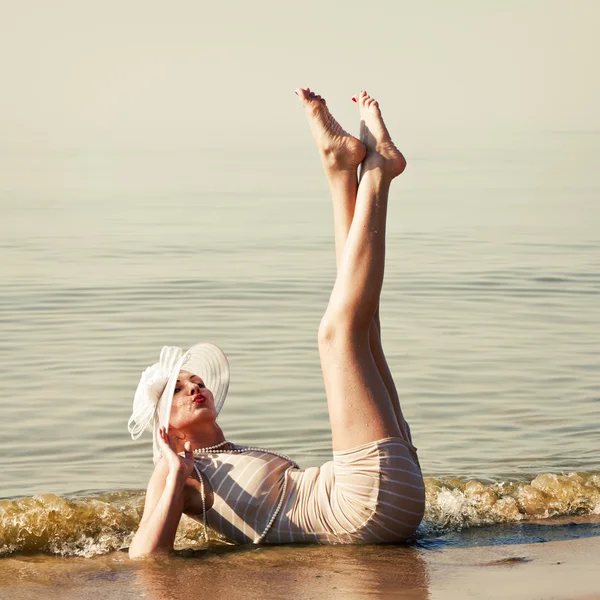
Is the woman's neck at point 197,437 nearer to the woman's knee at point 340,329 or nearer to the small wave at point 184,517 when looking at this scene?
the small wave at point 184,517

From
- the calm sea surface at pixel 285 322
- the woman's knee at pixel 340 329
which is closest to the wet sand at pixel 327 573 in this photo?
the woman's knee at pixel 340 329

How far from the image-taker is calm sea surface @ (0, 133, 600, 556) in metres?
8.07

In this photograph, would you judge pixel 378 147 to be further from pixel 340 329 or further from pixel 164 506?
pixel 164 506

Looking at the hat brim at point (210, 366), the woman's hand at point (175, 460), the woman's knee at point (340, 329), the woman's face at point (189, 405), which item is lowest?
the woman's hand at point (175, 460)

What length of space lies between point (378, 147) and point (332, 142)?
214mm

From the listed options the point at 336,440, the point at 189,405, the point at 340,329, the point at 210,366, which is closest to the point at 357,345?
the point at 340,329

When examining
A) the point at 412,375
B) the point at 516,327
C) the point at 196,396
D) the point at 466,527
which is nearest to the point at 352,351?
the point at 196,396

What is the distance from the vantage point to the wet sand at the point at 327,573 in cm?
488

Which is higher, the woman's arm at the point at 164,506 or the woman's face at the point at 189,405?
the woman's face at the point at 189,405

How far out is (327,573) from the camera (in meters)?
5.18

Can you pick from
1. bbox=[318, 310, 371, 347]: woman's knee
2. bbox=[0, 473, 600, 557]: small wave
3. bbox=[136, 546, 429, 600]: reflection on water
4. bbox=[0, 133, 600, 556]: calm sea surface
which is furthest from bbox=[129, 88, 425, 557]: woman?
bbox=[0, 133, 600, 556]: calm sea surface

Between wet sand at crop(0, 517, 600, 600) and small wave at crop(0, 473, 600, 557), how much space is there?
238 millimetres

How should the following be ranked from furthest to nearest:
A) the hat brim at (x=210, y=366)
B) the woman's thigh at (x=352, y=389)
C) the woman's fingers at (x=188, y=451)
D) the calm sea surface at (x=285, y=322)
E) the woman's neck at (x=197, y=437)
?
the calm sea surface at (x=285, y=322)
the hat brim at (x=210, y=366)
the woman's neck at (x=197, y=437)
the woman's fingers at (x=188, y=451)
the woman's thigh at (x=352, y=389)

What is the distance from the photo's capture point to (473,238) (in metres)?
18.2
